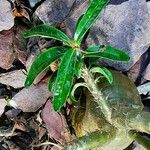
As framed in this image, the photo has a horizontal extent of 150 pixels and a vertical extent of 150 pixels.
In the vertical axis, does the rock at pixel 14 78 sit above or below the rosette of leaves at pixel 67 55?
below

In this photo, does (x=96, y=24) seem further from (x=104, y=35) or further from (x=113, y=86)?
(x=113, y=86)

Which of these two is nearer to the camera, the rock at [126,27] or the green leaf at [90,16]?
the green leaf at [90,16]

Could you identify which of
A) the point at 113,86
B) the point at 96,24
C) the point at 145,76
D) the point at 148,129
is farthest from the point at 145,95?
the point at 148,129

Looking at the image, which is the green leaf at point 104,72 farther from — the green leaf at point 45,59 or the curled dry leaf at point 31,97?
the curled dry leaf at point 31,97

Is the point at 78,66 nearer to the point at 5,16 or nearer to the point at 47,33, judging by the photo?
the point at 47,33

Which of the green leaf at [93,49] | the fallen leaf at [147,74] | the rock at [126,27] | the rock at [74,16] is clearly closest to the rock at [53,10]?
the rock at [74,16]

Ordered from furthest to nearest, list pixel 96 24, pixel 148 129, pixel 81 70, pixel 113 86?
pixel 96 24
pixel 113 86
pixel 81 70
pixel 148 129

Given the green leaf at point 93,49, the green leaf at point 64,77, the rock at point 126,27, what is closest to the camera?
the green leaf at point 64,77
